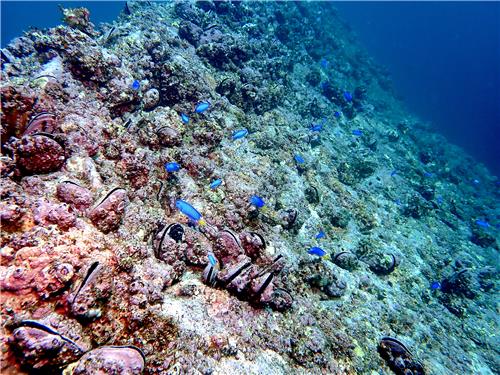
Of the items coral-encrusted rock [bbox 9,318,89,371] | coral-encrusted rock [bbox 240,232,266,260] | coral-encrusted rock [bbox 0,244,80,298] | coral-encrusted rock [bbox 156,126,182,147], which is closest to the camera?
coral-encrusted rock [bbox 9,318,89,371]

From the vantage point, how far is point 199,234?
4621 mm

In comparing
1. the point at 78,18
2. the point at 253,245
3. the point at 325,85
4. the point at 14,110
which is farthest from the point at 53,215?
the point at 325,85

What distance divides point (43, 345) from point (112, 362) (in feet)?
1.86

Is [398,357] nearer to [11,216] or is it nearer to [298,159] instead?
[298,159]

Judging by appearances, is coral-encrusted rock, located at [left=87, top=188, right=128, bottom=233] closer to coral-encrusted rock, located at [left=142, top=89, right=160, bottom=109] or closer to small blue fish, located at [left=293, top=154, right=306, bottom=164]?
coral-encrusted rock, located at [left=142, top=89, right=160, bottom=109]

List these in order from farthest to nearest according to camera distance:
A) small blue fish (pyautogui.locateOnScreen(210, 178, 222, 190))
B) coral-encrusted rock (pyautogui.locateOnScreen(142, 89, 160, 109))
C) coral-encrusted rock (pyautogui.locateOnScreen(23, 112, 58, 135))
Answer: coral-encrusted rock (pyautogui.locateOnScreen(142, 89, 160, 109))
small blue fish (pyautogui.locateOnScreen(210, 178, 222, 190))
coral-encrusted rock (pyautogui.locateOnScreen(23, 112, 58, 135))

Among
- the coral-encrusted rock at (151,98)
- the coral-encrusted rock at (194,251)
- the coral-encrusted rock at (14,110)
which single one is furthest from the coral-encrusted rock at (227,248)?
the coral-encrusted rock at (151,98)

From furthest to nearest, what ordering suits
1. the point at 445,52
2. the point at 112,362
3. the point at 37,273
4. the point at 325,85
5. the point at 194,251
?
1. the point at 445,52
2. the point at 325,85
3. the point at 194,251
4. the point at 37,273
5. the point at 112,362

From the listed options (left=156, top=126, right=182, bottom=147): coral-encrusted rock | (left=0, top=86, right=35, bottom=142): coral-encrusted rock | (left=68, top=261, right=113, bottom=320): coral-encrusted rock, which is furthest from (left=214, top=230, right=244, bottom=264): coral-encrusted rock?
(left=0, top=86, right=35, bottom=142): coral-encrusted rock

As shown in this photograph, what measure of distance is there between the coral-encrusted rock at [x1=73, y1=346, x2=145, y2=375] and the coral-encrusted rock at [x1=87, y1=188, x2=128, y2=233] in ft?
5.20

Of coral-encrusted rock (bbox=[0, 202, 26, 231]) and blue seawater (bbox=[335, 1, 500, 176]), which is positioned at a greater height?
blue seawater (bbox=[335, 1, 500, 176])

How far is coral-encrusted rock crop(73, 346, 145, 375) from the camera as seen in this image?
2.31 metres

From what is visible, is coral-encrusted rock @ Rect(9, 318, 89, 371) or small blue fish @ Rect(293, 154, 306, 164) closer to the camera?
coral-encrusted rock @ Rect(9, 318, 89, 371)

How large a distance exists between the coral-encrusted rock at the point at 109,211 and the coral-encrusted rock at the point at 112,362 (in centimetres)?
158
